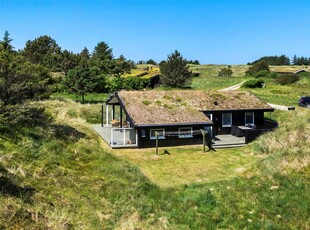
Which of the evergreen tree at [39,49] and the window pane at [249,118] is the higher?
the evergreen tree at [39,49]

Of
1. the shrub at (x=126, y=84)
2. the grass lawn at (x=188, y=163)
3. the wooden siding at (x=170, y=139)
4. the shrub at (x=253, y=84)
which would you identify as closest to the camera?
the grass lawn at (x=188, y=163)

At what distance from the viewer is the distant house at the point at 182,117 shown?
26.4m

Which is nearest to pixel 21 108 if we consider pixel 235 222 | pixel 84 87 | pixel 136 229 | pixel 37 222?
pixel 37 222

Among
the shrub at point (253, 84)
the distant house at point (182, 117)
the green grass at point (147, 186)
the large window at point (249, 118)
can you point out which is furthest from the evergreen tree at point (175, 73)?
the green grass at point (147, 186)

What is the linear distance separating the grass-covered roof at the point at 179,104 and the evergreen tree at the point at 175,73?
30.2 meters

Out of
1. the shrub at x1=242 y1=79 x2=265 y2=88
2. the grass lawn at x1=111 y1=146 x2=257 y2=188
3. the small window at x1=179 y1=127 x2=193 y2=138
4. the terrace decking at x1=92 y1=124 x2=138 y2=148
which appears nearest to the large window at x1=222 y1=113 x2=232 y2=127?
the grass lawn at x1=111 y1=146 x2=257 y2=188

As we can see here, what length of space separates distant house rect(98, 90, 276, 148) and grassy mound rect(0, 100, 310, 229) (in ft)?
19.4

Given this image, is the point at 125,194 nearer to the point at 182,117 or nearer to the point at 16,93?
the point at 16,93

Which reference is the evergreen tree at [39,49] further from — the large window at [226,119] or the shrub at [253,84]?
the large window at [226,119]

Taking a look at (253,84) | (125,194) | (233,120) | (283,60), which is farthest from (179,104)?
(283,60)

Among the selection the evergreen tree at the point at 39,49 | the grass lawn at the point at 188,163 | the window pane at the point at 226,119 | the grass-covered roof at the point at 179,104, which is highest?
the evergreen tree at the point at 39,49

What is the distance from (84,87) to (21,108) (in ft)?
93.5

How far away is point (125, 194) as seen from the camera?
15.6 meters

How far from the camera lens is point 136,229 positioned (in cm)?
1250
